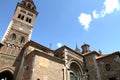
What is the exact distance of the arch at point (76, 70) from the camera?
18.0 m

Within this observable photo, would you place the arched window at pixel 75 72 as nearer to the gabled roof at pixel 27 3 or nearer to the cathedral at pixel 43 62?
the cathedral at pixel 43 62

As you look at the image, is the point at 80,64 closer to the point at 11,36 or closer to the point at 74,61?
the point at 74,61

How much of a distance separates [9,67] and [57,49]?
7.53 metres

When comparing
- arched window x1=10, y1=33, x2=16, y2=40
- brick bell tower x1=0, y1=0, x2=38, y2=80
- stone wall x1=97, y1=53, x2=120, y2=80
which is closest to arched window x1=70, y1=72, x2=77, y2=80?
stone wall x1=97, y1=53, x2=120, y2=80

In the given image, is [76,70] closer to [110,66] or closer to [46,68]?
[110,66]

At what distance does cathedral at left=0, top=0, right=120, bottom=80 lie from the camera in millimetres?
13922

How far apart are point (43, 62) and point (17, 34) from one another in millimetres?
9121

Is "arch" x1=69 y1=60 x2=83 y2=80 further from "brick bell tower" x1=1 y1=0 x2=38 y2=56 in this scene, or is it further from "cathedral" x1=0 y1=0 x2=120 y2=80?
"brick bell tower" x1=1 y1=0 x2=38 y2=56

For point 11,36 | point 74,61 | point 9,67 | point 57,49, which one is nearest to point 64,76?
point 74,61

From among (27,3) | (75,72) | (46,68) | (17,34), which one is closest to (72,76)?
(75,72)

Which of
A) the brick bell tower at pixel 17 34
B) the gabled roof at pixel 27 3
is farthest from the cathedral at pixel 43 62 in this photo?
the gabled roof at pixel 27 3

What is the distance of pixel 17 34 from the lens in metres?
20.5

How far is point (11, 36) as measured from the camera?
19641 mm

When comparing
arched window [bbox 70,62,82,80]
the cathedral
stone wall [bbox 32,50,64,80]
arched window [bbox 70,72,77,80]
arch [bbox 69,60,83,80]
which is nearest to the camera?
stone wall [bbox 32,50,64,80]
